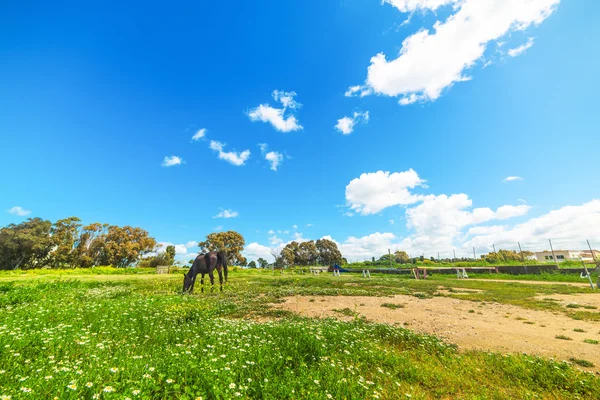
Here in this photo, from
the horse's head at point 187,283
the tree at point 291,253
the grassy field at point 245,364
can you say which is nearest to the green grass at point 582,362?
the grassy field at point 245,364

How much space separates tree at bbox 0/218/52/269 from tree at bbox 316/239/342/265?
8402 cm

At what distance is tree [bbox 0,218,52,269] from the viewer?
2264 inches

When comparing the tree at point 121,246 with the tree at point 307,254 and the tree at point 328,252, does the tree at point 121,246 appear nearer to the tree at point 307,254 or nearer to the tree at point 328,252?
the tree at point 307,254

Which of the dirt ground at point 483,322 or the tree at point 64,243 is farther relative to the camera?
the tree at point 64,243

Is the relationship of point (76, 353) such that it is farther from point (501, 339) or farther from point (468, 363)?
point (501, 339)

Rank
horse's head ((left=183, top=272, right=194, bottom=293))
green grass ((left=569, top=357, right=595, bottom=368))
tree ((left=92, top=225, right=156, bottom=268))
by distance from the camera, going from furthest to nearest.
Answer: tree ((left=92, top=225, right=156, bottom=268)) → horse's head ((left=183, top=272, right=194, bottom=293)) → green grass ((left=569, top=357, right=595, bottom=368))

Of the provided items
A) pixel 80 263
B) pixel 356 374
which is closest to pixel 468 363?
pixel 356 374

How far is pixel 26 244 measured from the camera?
58.0 meters

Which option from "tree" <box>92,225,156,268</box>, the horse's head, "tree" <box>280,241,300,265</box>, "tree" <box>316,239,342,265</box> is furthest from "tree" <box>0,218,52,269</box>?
"tree" <box>316,239,342,265</box>

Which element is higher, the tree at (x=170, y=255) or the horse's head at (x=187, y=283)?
the tree at (x=170, y=255)

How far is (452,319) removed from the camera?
10727mm

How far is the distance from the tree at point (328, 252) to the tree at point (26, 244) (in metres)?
84.0

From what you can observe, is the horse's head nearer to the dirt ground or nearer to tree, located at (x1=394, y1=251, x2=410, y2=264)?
the dirt ground

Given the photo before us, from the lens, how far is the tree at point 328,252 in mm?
101125
